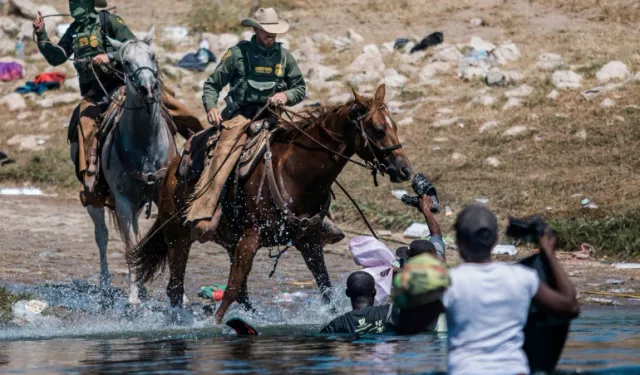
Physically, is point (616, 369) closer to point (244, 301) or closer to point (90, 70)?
point (244, 301)

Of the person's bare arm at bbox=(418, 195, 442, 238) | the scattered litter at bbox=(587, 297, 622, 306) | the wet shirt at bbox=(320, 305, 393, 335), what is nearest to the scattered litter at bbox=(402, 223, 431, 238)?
the scattered litter at bbox=(587, 297, 622, 306)

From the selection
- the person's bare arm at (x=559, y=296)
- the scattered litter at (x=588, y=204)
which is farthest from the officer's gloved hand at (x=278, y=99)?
the person's bare arm at (x=559, y=296)

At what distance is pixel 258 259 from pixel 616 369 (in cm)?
814

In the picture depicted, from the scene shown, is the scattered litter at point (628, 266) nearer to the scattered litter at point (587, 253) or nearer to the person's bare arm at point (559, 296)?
the scattered litter at point (587, 253)

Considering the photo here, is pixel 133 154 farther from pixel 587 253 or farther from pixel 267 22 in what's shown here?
pixel 587 253

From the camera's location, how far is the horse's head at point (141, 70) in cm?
1175

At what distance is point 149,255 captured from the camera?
12.1 m

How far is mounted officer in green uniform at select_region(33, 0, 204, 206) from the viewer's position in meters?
13.0

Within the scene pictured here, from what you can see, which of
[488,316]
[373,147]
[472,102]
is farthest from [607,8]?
A: [488,316]

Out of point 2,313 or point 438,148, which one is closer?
point 2,313

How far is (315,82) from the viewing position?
2228cm

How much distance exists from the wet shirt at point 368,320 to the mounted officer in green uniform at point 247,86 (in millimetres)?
1864

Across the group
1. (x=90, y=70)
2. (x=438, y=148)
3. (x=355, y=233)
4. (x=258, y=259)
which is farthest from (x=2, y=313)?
(x=438, y=148)

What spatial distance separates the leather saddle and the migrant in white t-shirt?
5.57m
